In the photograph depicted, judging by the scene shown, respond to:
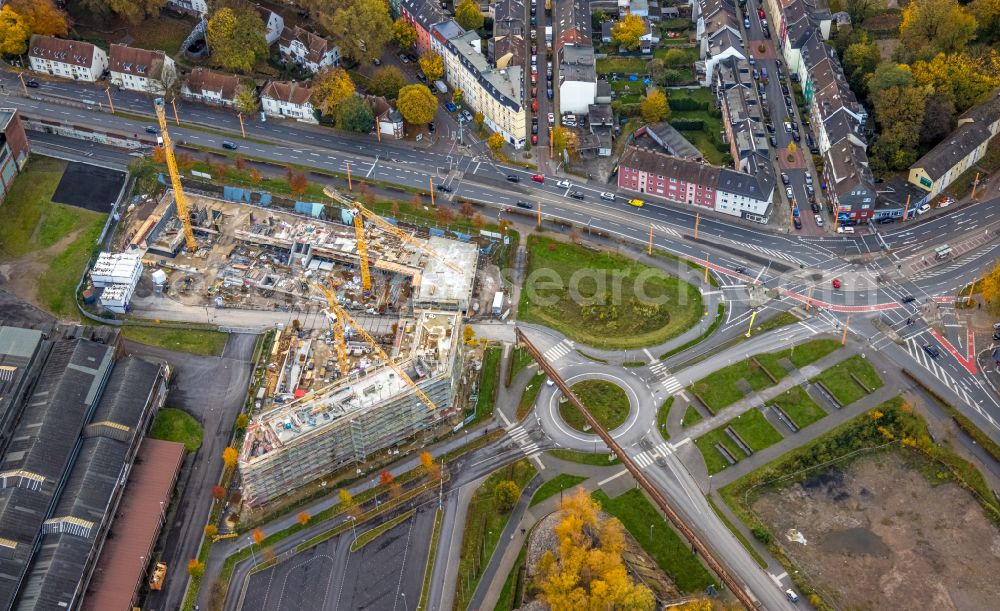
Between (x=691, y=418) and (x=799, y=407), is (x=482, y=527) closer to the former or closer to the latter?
(x=691, y=418)

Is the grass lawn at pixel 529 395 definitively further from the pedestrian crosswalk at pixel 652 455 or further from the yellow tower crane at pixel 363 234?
the yellow tower crane at pixel 363 234

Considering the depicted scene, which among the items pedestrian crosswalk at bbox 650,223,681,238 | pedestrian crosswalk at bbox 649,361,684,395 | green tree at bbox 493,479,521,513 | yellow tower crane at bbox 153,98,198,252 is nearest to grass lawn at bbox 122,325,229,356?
yellow tower crane at bbox 153,98,198,252

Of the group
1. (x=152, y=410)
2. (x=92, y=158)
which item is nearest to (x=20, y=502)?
(x=152, y=410)

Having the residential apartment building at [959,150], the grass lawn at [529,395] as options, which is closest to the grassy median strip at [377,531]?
the grass lawn at [529,395]

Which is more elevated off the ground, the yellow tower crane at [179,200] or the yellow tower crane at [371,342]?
the yellow tower crane at [179,200]

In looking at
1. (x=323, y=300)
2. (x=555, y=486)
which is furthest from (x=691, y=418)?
(x=323, y=300)

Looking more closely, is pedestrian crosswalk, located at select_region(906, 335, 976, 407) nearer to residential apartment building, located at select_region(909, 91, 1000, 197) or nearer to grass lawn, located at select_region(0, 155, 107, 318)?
residential apartment building, located at select_region(909, 91, 1000, 197)

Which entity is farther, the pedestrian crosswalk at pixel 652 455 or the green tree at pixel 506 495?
the pedestrian crosswalk at pixel 652 455
